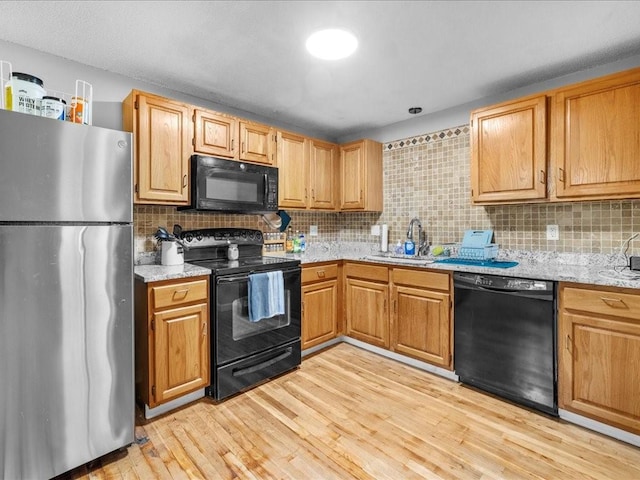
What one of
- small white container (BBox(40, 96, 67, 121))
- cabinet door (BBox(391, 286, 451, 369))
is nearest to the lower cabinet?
cabinet door (BBox(391, 286, 451, 369))

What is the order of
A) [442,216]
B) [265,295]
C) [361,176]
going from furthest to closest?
[361,176] → [442,216] → [265,295]

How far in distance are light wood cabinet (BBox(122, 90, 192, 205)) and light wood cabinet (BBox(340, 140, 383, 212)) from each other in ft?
5.63

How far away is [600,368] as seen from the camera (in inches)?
73.2

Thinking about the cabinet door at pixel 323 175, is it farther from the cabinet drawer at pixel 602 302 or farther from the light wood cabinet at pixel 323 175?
the cabinet drawer at pixel 602 302

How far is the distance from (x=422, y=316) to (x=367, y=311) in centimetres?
57

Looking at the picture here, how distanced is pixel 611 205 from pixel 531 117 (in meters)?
0.82

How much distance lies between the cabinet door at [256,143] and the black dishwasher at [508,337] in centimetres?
187

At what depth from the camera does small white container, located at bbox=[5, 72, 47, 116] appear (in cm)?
154

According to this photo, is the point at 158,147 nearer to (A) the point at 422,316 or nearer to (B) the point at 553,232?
(A) the point at 422,316

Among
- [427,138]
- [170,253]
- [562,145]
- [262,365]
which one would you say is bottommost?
[262,365]

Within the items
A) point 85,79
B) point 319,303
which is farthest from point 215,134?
point 319,303

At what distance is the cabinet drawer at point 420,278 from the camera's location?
99.7 inches

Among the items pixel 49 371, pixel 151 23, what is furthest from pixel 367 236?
pixel 49 371

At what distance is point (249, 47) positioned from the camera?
2041 mm
